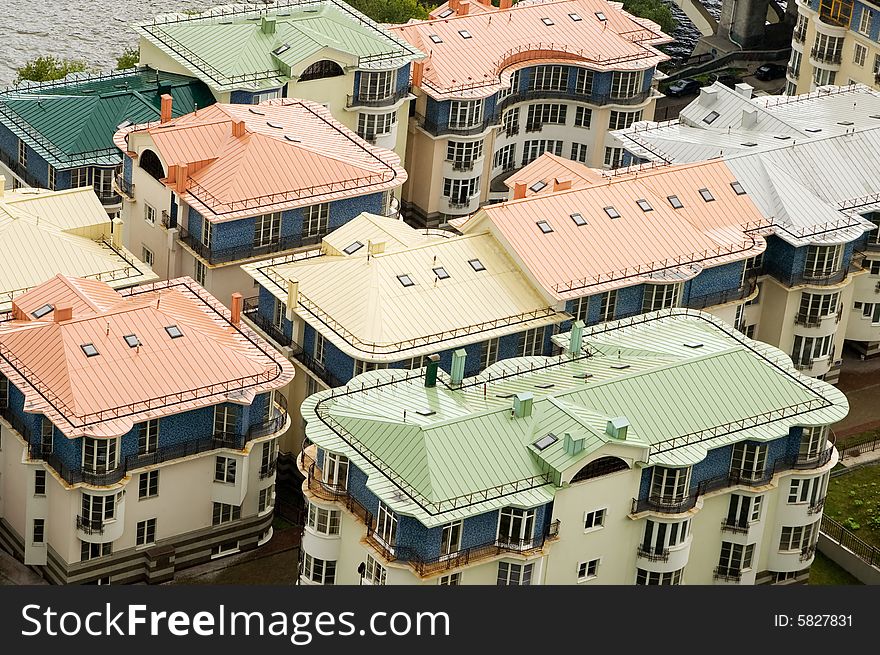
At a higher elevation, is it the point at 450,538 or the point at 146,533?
the point at 450,538

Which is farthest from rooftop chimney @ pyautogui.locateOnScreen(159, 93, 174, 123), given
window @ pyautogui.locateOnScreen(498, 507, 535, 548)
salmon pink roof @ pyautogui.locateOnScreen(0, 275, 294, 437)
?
window @ pyautogui.locateOnScreen(498, 507, 535, 548)

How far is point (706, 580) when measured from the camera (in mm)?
139500

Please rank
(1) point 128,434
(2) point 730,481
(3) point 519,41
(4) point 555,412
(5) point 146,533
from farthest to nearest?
(3) point 519,41 → (5) point 146,533 → (2) point 730,481 → (1) point 128,434 → (4) point 555,412

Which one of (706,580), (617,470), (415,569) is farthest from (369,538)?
(706,580)

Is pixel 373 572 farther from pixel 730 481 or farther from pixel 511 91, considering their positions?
pixel 511 91

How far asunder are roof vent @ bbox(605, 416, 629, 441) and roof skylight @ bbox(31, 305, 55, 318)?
40.0 m

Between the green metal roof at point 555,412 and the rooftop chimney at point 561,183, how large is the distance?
20.4m

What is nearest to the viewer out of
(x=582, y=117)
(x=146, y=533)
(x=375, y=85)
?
(x=146, y=533)

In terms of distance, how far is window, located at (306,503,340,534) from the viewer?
131000 mm

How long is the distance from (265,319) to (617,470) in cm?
3362

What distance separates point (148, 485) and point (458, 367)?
22321 mm

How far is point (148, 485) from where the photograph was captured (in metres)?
139

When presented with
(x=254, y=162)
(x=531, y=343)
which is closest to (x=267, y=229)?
(x=254, y=162)

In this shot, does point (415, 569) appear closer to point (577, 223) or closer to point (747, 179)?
point (577, 223)
